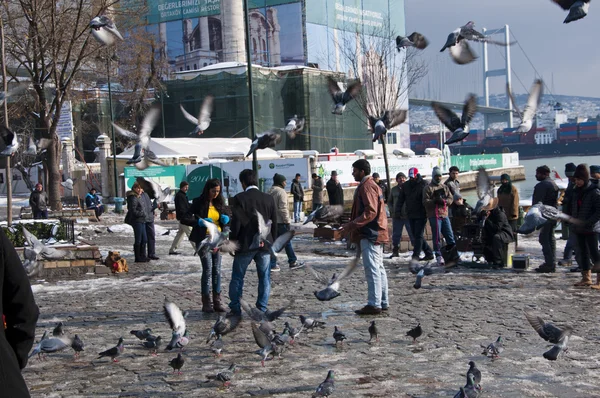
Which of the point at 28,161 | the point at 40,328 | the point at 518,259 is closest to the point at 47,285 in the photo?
the point at 40,328

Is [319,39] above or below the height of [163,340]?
above

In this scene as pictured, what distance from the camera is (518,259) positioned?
11383 mm

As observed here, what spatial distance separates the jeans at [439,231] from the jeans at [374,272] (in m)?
4.32

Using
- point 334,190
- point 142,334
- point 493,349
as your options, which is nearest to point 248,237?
point 142,334

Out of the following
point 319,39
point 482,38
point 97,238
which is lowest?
point 97,238

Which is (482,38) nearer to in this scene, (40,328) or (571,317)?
(571,317)

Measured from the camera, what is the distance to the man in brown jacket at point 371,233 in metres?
8.08

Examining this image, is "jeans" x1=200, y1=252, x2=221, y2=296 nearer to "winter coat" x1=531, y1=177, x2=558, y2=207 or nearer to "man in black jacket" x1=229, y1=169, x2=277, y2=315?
"man in black jacket" x1=229, y1=169, x2=277, y2=315

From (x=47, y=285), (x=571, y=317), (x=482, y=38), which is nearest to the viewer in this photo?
(x=571, y=317)

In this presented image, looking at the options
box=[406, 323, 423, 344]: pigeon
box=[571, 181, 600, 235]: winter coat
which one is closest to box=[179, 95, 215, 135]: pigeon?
box=[571, 181, 600, 235]: winter coat

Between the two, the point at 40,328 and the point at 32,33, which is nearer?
the point at 40,328

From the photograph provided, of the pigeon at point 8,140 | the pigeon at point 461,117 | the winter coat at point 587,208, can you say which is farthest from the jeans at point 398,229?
the pigeon at point 8,140

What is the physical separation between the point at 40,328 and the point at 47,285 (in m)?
3.48

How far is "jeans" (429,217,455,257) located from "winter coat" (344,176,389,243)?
14.4 feet
